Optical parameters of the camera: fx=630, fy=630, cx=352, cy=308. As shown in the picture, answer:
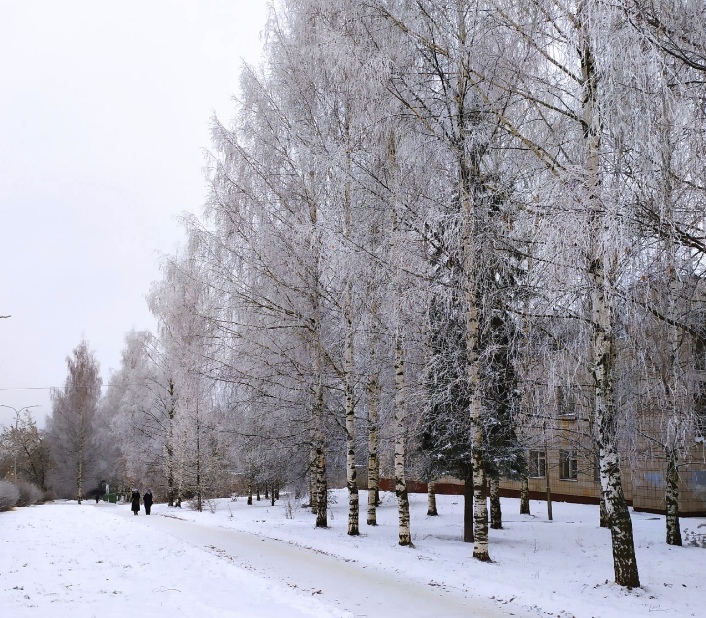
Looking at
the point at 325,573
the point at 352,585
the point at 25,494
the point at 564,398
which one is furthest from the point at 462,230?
the point at 25,494

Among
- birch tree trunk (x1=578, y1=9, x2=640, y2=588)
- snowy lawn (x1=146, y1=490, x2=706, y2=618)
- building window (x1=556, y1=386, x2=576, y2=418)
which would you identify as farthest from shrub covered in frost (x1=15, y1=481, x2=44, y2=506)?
birch tree trunk (x1=578, y1=9, x2=640, y2=588)

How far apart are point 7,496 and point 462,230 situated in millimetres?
29550

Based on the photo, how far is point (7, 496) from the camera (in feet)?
101

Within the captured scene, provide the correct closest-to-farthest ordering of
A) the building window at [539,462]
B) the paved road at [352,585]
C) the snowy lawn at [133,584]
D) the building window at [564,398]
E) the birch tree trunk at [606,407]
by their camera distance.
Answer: the snowy lawn at [133,584] < the paved road at [352,585] < the building window at [564,398] < the birch tree trunk at [606,407] < the building window at [539,462]

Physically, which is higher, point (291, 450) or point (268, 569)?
point (291, 450)

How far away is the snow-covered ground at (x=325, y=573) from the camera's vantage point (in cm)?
785

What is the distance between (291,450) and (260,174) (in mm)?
9935

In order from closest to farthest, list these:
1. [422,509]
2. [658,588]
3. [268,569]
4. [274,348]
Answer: [658,588], [268,569], [274,348], [422,509]

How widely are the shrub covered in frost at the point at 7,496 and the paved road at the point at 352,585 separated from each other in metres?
20.8

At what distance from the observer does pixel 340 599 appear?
8.26 metres

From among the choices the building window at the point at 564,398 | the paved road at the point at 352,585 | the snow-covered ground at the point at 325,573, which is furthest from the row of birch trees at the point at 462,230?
the paved road at the point at 352,585

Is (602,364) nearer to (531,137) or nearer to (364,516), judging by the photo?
(531,137)

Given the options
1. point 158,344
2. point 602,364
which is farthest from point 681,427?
point 158,344

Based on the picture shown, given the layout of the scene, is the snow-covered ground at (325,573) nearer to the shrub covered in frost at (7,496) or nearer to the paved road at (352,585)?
the paved road at (352,585)
